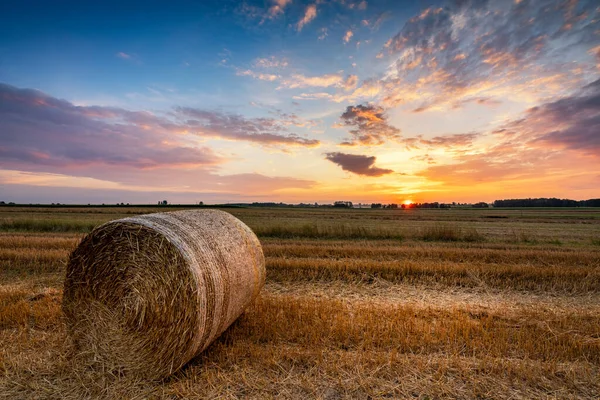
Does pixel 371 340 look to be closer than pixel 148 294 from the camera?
No

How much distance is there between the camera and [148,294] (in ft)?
14.5

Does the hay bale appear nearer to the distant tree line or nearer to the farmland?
the farmland

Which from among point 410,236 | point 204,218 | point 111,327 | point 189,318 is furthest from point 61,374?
point 410,236

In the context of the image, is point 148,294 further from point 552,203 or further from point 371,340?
point 552,203

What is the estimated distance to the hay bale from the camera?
4199mm

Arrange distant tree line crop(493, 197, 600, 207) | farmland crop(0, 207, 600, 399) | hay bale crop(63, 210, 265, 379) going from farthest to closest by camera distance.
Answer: distant tree line crop(493, 197, 600, 207) < hay bale crop(63, 210, 265, 379) < farmland crop(0, 207, 600, 399)

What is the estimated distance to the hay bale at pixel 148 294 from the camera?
13.8 ft

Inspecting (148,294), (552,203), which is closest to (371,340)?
(148,294)

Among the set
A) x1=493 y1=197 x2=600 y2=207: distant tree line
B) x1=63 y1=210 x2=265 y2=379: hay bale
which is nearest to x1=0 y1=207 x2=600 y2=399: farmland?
x1=63 y1=210 x2=265 y2=379: hay bale

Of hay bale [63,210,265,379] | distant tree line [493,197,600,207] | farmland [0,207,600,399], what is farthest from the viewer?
distant tree line [493,197,600,207]

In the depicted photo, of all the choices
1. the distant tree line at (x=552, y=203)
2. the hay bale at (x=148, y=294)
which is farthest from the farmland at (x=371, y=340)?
the distant tree line at (x=552, y=203)

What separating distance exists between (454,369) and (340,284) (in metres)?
4.68

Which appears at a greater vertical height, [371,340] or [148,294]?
[148,294]

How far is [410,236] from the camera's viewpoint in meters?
18.0
